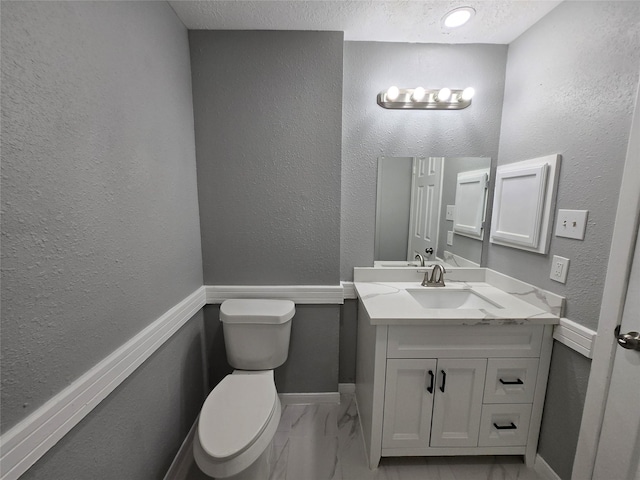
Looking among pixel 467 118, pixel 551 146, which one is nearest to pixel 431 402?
pixel 551 146

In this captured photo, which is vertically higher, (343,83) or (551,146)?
(343,83)

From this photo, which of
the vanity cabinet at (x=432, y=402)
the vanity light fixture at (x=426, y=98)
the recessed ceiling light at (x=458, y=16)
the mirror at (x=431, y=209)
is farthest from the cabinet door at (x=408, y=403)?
the recessed ceiling light at (x=458, y=16)

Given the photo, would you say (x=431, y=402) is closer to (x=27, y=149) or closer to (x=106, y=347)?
(x=106, y=347)

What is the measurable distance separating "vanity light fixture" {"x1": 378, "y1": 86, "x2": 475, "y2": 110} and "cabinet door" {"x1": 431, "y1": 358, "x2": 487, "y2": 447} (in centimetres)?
135

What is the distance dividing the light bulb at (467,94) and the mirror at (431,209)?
33cm

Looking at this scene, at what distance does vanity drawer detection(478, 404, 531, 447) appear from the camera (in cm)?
126

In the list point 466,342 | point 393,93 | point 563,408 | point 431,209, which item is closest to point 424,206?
point 431,209

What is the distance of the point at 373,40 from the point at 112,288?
175 centimetres

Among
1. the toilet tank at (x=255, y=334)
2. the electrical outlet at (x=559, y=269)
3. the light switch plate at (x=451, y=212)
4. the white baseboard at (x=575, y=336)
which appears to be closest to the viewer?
the white baseboard at (x=575, y=336)

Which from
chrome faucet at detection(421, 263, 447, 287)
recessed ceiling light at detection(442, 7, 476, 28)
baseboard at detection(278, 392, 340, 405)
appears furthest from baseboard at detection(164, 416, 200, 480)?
recessed ceiling light at detection(442, 7, 476, 28)

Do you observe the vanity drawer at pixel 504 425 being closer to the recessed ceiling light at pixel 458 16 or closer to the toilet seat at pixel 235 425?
the toilet seat at pixel 235 425

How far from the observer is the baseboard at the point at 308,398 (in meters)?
1.71

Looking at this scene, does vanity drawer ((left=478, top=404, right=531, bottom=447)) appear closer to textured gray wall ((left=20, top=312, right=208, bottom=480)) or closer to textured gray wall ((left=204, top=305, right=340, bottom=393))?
textured gray wall ((left=204, top=305, right=340, bottom=393))

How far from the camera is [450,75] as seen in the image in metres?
1.56
